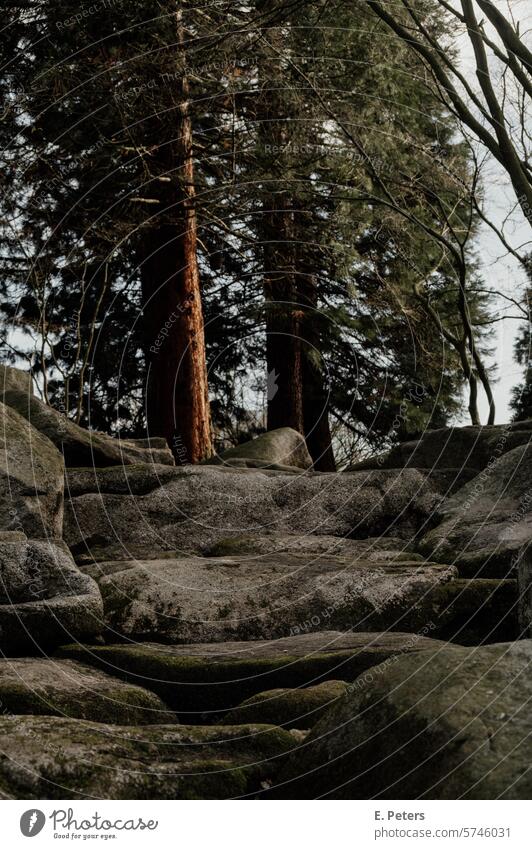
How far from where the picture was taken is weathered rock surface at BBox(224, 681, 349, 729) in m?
4.66

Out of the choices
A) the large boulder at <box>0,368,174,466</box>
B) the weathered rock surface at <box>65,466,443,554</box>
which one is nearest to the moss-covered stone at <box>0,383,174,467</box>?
the large boulder at <box>0,368,174,466</box>

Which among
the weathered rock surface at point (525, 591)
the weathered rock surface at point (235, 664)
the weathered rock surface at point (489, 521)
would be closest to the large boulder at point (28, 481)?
the weathered rock surface at point (235, 664)

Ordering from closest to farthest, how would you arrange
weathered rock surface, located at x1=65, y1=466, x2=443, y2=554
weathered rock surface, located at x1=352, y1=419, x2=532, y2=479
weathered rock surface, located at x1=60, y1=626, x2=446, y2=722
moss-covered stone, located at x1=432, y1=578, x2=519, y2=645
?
1. weathered rock surface, located at x1=60, y1=626, x2=446, y2=722
2. moss-covered stone, located at x1=432, y1=578, x2=519, y2=645
3. weathered rock surface, located at x1=65, y1=466, x2=443, y2=554
4. weathered rock surface, located at x1=352, y1=419, x2=532, y2=479

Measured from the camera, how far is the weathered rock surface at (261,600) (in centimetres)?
616

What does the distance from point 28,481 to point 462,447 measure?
4.55 meters

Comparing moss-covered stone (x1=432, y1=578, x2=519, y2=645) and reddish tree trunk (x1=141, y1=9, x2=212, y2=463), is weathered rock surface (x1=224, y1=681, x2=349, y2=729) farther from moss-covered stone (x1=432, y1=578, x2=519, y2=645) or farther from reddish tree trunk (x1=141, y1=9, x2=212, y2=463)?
reddish tree trunk (x1=141, y1=9, x2=212, y2=463)

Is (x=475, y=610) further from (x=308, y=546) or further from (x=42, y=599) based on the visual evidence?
(x=42, y=599)

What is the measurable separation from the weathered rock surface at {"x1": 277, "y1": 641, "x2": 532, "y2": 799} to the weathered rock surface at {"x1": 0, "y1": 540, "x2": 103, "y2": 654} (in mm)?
2338

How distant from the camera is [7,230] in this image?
13672 millimetres

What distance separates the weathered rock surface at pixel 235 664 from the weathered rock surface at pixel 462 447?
3.94 m

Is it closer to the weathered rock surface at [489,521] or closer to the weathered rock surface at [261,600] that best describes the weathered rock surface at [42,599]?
the weathered rock surface at [261,600]

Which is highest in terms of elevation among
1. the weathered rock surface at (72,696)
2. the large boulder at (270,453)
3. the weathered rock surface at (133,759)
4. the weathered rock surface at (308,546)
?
the large boulder at (270,453)
